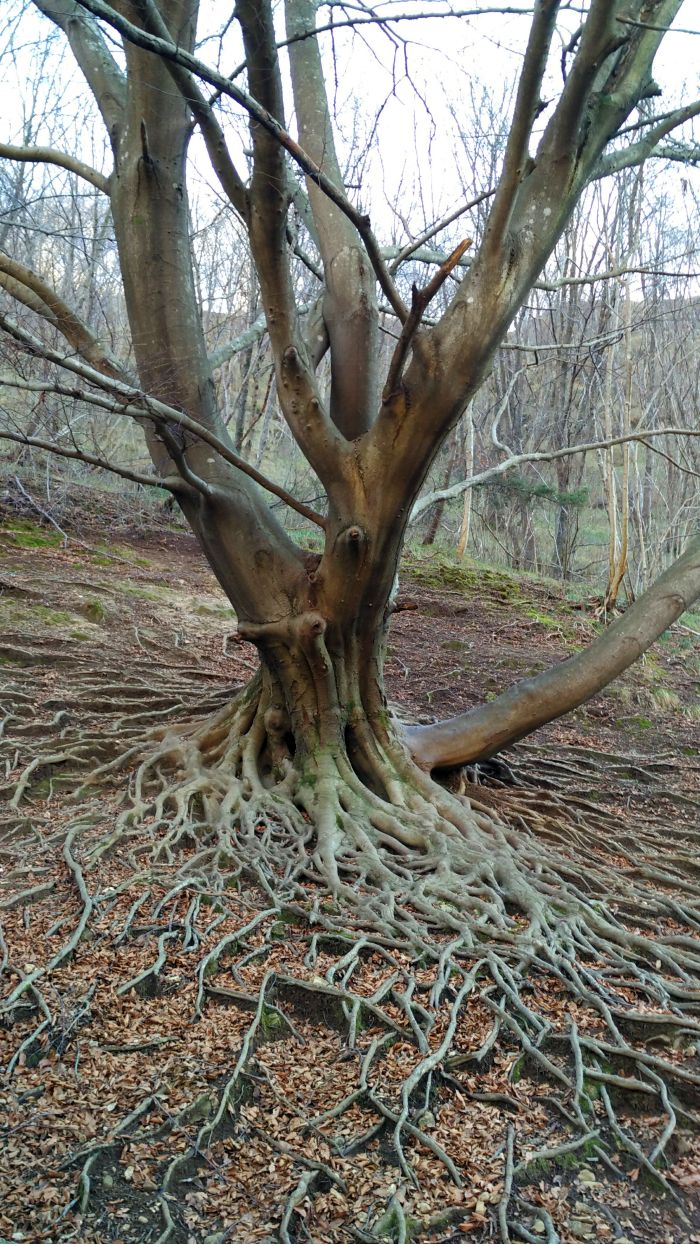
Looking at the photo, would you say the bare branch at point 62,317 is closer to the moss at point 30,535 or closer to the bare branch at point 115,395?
the bare branch at point 115,395

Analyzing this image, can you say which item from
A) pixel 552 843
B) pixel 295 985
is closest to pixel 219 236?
pixel 552 843

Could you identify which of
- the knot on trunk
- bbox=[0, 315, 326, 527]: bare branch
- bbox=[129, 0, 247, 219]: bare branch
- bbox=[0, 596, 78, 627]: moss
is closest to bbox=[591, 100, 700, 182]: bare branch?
bbox=[129, 0, 247, 219]: bare branch

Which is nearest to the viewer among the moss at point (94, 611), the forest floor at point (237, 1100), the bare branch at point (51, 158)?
the forest floor at point (237, 1100)

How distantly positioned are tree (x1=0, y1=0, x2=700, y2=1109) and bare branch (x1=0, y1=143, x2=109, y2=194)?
0.02 meters

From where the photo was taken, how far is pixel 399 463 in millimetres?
4035

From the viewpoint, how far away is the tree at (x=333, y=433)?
12.0 feet

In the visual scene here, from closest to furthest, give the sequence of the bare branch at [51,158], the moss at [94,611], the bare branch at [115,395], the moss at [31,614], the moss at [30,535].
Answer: the bare branch at [115,395]
the bare branch at [51,158]
the moss at [31,614]
the moss at [94,611]
the moss at [30,535]

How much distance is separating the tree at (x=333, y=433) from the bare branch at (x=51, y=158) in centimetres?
2

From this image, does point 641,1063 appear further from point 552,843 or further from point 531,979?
point 552,843

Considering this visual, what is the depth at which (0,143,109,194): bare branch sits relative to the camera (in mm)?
4105

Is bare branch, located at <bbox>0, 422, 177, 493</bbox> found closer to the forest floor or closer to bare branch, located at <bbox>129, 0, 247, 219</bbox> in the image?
bare branch, located at <bbox>129, 0, 247, 219</bbox>

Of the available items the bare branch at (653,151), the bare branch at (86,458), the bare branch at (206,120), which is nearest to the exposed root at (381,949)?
the bare branch at (86,458)

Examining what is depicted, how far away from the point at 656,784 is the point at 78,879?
13.8ft

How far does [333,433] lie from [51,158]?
6.75 feet
